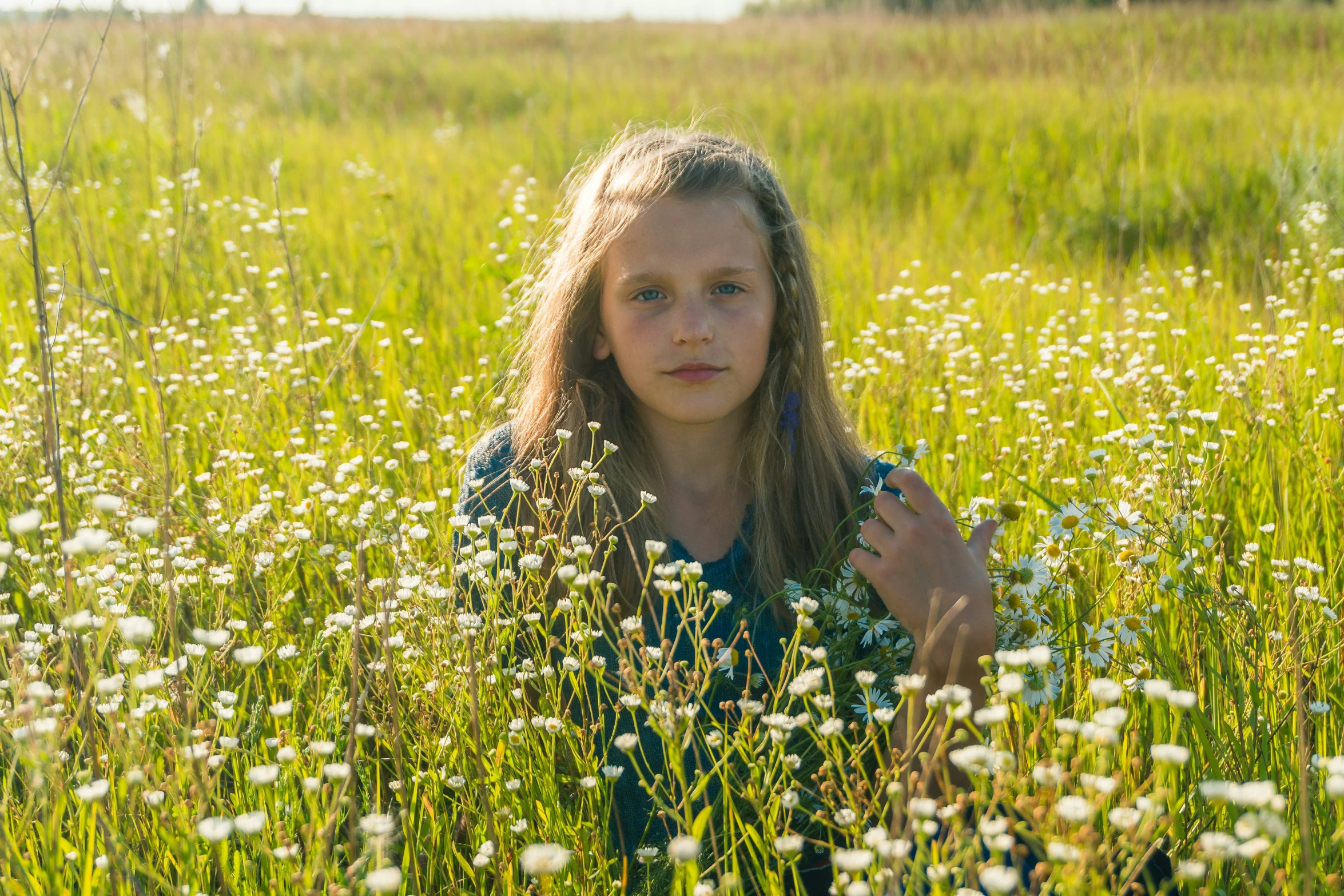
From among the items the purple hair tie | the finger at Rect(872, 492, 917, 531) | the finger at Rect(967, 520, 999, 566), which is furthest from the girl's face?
the finger at Rect(967, 520, 999, 566)

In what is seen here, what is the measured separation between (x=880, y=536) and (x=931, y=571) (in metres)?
0.11

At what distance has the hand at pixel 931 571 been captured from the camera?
179 centimetres

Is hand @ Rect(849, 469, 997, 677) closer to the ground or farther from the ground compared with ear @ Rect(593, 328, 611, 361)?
closer to the ground

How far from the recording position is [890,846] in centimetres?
107

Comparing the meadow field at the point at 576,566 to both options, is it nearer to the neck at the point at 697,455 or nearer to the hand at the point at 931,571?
the hand at the point at 931,571

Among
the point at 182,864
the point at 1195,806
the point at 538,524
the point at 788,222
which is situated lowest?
the point at 1195,806

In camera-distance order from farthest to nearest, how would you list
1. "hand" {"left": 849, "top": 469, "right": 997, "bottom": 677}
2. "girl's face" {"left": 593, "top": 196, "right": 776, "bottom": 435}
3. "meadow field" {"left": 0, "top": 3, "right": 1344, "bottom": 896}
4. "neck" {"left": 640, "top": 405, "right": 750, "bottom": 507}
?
"neck" {"left": 640, "top": 405, "right": 750, "bottom": 507} → "girl's face" {"left": 593, "top": 196, "right": 776, "bottom": 435} → "hand" {"left": 849, "top": 469, "right": 997, "bottom": 677} → "meadow field" {"left": 0, "top": 3, "right": 1344, "bottom": 896}

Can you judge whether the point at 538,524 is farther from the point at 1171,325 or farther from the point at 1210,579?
the point at 1171,325

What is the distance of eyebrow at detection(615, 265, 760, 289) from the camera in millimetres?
2240

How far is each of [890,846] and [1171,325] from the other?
3.79 m

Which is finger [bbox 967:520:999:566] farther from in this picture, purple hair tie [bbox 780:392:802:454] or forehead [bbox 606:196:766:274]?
forehead [bbox 606:196:766:274]

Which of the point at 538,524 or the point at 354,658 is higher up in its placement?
the point at 354,658

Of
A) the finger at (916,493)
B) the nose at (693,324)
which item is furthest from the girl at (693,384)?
the finger at (916,493)

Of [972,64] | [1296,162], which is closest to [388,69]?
[972,64]
